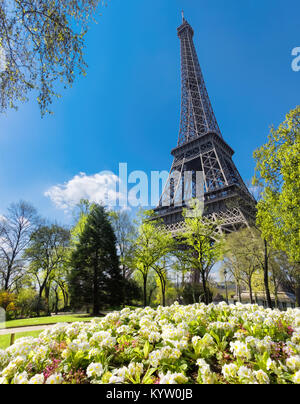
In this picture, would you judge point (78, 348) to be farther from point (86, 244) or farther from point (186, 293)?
point (186, 293)

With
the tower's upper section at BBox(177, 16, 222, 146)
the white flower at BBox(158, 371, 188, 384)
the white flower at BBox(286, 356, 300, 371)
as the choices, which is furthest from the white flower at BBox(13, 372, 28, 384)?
the tower's upper section at BBox(177, 16, 222, 146)

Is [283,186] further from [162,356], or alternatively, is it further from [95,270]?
[95,270]

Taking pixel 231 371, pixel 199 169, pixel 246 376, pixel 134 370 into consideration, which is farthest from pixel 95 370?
pixel 199 169

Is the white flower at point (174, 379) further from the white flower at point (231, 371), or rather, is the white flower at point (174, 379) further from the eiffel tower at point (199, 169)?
the eiffel tower at point (199, 169)

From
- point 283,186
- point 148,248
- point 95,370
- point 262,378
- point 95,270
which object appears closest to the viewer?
point 262,378

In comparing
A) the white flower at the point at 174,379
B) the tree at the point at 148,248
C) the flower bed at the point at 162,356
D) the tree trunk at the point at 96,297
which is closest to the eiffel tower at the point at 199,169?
the tree at the point at 148,248

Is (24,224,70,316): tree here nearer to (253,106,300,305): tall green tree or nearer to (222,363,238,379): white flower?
(253,106,300,305): tall green tree
